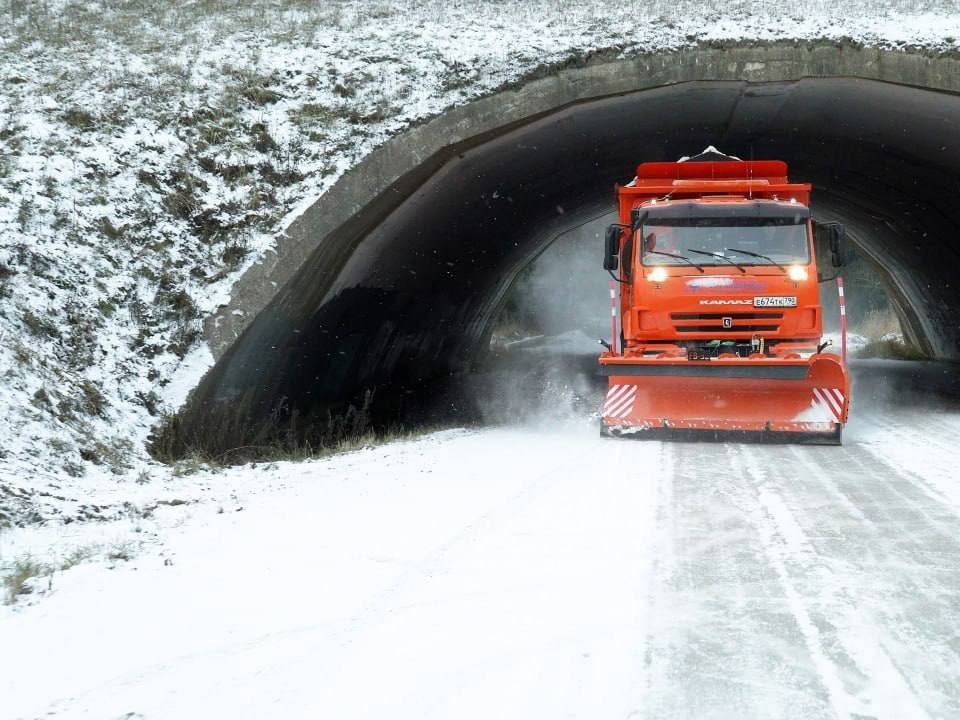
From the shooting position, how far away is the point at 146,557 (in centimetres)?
508

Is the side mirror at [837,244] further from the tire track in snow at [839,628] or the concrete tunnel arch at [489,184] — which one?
A: the tire track in snow at [839,628]

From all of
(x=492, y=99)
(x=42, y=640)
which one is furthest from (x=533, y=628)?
(x=492, y=99)

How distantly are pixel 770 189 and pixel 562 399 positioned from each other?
5.08 m

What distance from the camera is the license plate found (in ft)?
33.9

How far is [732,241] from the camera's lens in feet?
35.0

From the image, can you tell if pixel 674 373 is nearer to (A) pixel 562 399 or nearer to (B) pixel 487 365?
(A) pixel 562 399

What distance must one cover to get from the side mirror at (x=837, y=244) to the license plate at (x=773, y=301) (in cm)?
63

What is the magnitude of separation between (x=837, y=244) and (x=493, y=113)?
4.02 m

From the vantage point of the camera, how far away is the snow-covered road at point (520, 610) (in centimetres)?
313

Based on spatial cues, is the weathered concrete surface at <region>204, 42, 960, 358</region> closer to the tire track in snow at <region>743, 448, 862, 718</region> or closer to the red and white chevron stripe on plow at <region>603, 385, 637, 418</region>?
the red and white chevron stripe on plow at <region>603, 385, 637, 418</region>

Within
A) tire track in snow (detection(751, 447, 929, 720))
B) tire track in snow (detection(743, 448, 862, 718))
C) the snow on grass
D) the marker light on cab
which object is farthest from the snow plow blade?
tire track in snow (detection(751, 447, 929, 720))

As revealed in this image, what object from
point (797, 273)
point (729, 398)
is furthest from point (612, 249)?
point (729, 398)

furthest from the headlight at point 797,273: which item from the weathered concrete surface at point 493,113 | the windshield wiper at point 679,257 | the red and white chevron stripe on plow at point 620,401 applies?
the weathered concrete surface at point 493,113

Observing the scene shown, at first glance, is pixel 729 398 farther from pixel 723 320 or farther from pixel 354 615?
pixel 354 615
